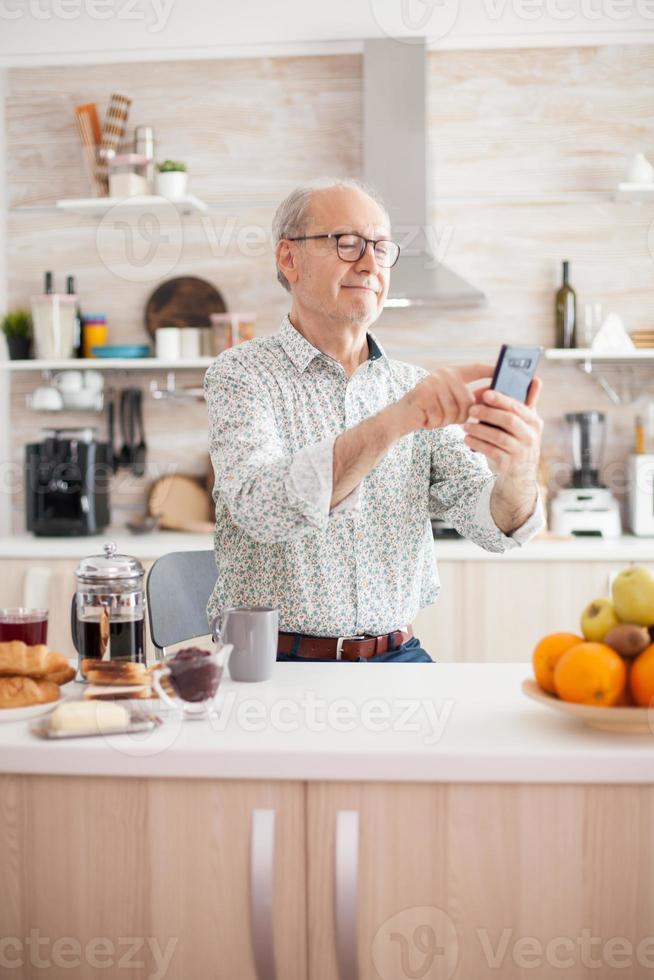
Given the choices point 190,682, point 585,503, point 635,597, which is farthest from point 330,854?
point 585,503

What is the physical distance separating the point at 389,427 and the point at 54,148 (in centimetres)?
300

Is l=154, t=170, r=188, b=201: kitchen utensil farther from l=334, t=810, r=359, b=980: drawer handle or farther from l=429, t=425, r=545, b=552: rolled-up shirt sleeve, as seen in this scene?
l=334, t=810, r=359, b=980: drawer handle

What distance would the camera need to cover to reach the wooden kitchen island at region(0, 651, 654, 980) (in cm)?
118

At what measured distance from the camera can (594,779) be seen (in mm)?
1159

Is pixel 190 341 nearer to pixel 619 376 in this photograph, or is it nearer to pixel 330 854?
pixel 619 376

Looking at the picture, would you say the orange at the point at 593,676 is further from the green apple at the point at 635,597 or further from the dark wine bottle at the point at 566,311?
the dark wine bottle at the point at 566,311

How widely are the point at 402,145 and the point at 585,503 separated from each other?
1440mm

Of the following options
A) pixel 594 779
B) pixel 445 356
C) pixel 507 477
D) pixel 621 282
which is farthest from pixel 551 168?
pixel 594 779

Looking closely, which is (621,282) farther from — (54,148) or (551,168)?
(54,148)

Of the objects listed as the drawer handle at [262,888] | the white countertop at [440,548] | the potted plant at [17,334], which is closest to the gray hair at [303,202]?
the drawer handle at [262,888]

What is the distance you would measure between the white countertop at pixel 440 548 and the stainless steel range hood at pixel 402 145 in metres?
0.92

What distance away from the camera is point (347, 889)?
118cm

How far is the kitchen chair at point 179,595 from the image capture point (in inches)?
78.4

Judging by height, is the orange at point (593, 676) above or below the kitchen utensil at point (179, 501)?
below
